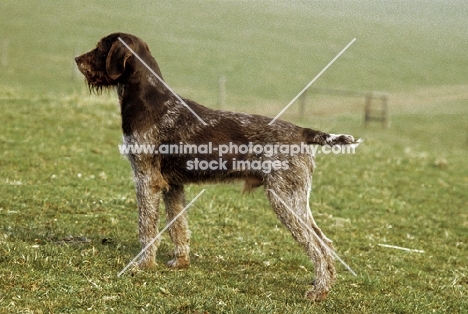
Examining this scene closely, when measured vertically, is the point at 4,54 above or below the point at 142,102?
above

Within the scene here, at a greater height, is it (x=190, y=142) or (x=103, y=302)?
(x=190, y=142)

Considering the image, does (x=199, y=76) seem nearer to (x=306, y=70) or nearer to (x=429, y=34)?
(x=306, y=70)

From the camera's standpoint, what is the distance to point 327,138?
26.2 feet

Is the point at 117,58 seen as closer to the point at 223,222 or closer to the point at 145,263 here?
the point at 145,263

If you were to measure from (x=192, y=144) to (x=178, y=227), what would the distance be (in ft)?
4.32

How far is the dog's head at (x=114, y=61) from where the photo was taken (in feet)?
27.4

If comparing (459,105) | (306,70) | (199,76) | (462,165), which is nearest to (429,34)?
(306,70)

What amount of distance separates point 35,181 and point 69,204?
2.08 m

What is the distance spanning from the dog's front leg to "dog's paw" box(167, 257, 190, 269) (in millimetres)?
317

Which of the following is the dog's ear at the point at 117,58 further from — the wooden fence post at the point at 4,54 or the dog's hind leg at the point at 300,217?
the wooden fence post at the point at 4,54

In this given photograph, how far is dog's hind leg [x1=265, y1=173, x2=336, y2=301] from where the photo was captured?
7.95 m

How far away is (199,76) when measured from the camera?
164 ft

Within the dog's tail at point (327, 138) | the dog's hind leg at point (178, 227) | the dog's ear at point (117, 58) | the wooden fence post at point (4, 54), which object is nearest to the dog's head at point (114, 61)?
the dog's ear at point (117, 58)

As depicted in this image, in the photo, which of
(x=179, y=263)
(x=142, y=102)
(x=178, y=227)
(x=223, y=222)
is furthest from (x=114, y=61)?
(x=223, y=222)
